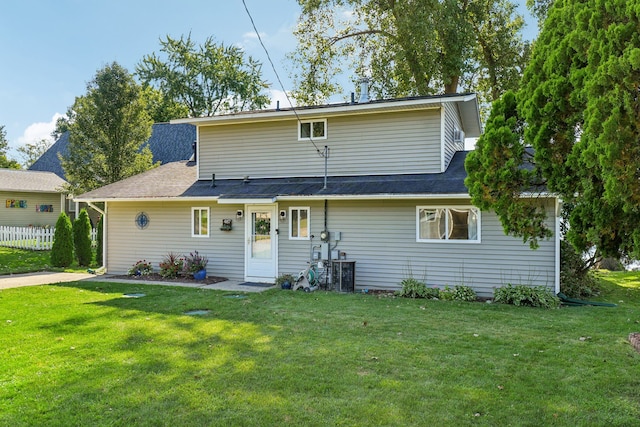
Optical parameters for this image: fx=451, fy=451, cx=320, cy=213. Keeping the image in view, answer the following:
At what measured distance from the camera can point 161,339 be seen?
594 centimetres

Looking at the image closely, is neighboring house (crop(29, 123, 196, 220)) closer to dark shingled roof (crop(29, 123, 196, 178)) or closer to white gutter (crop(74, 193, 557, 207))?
dark shingled roof (crop(29, 123, 196, 178))

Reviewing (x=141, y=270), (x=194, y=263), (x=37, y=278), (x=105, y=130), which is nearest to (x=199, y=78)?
(x=105, y=130)

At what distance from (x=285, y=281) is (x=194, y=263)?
279 centimetres

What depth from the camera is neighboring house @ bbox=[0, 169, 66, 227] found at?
21922mm

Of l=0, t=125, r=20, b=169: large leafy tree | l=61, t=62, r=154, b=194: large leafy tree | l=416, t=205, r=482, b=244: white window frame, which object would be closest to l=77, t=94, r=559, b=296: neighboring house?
l=416, t=205, r=482, b=244: white window frame

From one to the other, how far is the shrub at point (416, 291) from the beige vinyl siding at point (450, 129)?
303 centimetres

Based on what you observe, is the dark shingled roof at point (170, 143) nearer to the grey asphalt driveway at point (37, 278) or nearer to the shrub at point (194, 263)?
the grey asphalt driveway at point (37, 278)

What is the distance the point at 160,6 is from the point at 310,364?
10.1 meters

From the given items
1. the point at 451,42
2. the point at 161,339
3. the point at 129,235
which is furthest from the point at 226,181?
the point at 451,42

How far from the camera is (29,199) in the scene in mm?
22875

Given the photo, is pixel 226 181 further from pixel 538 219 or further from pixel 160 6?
pixel 538 219

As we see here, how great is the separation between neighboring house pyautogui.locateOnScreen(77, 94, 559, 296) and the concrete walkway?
861 mm

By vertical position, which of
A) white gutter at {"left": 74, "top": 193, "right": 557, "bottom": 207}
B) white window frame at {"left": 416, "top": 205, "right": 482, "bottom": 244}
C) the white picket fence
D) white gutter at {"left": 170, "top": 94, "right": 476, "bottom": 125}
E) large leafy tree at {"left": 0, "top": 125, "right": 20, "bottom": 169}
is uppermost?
large leafy tree at {"left": 0, "top": 125, "right": 20, "bottom": 169}

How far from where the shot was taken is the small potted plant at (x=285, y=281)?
10.7 m
